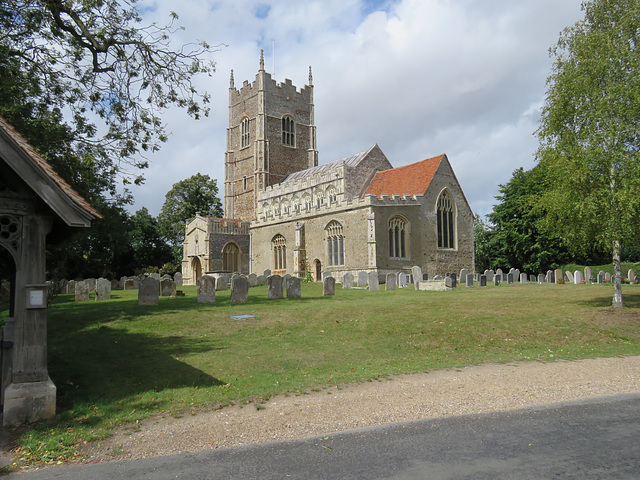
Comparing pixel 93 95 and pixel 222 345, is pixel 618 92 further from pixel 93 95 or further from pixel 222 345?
pixel 93 95

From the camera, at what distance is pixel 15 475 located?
3.91 m

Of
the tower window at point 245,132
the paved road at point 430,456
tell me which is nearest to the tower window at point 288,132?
the tower window at point 245,132

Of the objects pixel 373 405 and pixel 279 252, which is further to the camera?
pixel 279 252

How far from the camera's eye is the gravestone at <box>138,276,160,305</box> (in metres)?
14.4

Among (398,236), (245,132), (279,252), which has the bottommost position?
(279,252)

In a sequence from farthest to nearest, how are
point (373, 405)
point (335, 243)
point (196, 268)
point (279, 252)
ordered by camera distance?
point (196, 268)
point (279, 252)
point (335, 243)
point (373, 405)

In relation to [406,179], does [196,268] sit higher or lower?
lower

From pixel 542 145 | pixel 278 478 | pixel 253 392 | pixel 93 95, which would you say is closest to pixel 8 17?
pixel 93 95

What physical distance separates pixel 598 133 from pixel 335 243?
774 inches

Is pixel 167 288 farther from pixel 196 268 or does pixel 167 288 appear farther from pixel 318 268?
pixel 196 268

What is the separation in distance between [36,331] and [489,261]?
42.5m

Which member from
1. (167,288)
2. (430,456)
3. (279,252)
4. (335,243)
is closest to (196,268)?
(279,252)

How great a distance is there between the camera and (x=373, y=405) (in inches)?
224

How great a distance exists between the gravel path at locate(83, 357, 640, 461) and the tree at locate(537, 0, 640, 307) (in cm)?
666
